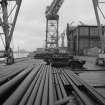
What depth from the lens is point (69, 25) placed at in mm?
48375

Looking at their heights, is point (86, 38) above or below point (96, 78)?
above

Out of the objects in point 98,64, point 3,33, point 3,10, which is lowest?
point 98,64

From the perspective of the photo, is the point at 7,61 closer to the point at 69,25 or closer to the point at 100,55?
the point at 100,55

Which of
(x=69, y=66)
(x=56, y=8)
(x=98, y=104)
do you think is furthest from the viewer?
(x=56, y=8)

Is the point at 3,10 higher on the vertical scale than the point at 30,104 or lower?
higher

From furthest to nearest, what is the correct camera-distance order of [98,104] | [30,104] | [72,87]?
[72,87]
[98,104]
[30,104]

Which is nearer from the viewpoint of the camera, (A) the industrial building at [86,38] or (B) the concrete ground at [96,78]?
(B) the concrete ground at [96,78]

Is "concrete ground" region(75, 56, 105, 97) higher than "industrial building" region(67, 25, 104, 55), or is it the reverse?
"industrial building" region(67, 25, 104, 55)

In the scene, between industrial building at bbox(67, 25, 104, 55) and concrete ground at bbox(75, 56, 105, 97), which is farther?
industrial building at bbox(67, 25, 104, 55)

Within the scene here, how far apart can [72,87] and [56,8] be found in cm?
2908

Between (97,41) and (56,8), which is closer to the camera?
(56,8)

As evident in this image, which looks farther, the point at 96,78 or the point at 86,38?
the point at 86,38

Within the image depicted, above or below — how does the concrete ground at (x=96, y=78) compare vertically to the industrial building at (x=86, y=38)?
below

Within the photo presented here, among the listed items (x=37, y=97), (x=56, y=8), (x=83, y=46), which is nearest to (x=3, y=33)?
(x=37, y=97)
